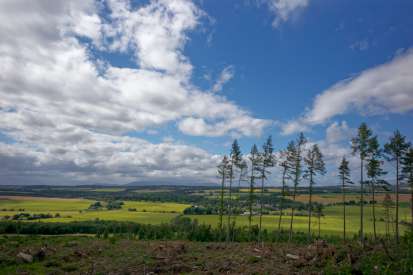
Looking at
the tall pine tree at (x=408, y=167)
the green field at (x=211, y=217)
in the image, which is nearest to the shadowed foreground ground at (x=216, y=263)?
the tall pine tree at (x=408, y=167)

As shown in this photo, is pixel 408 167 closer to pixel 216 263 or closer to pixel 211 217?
pixel 216 263

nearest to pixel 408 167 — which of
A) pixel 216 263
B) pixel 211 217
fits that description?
pixel 216 263

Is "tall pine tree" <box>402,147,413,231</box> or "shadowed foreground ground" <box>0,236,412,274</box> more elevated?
"tall pine tree" <box>402,147,413,231</box>

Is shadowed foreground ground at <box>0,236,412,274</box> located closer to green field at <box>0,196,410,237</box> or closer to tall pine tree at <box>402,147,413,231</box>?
tall pine tree at <box>402,147,413,231</box>

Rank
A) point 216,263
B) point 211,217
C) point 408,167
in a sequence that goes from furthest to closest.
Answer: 1. point 211,217
2. point 408,167
3. point 216,263

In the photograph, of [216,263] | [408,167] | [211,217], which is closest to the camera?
[216,263]

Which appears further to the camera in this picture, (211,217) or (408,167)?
(211,217)

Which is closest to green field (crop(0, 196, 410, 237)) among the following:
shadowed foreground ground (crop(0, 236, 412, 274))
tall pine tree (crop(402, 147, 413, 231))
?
tall pine tree (crop(402, 147, 413, 231))

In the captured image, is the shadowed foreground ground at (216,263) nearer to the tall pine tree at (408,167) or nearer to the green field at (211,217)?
the tall pine tree at (408,167)

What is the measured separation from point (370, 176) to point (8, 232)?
85.5m

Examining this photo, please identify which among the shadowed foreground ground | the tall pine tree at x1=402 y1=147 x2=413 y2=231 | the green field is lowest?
the green field

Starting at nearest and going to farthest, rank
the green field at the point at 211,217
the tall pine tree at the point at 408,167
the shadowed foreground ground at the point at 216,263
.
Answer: the shadowed foreground ground at the point at 216,263 < the tall pine tree at the point at 408,167 < the green field at the point at 211,217

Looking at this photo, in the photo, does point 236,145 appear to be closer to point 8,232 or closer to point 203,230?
point 203,230

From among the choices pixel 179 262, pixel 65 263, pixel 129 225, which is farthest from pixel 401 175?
pixel 129 225
